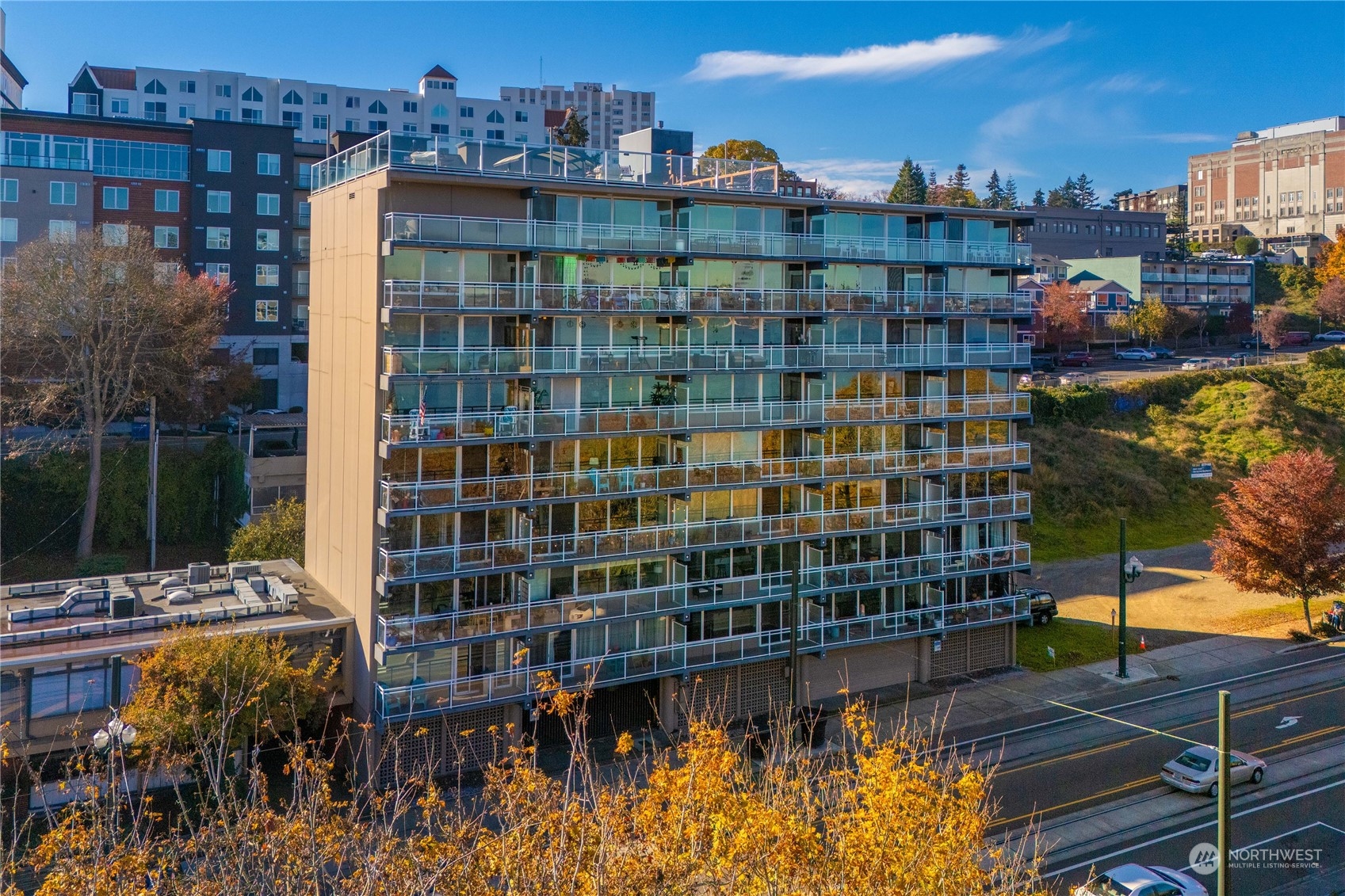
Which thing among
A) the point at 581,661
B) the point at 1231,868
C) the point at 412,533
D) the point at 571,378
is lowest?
the point at 1231,868

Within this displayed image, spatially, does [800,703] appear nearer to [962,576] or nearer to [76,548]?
[962,576]

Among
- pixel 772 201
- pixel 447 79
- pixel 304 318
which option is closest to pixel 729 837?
pixel 772 201

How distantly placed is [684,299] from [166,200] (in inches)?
1749

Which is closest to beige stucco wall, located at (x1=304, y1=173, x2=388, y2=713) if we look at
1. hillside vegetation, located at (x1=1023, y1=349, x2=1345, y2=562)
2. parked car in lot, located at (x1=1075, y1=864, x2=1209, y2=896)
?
parked car in lot, located at (x1=1075, y1=864, x2=1209, y2=896)

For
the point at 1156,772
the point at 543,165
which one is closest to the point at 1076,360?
the point at 1156,772

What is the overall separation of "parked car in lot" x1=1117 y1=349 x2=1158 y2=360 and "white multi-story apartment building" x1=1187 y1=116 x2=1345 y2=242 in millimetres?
77329

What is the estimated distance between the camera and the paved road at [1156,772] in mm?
25969

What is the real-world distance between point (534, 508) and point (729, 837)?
51.6 ft

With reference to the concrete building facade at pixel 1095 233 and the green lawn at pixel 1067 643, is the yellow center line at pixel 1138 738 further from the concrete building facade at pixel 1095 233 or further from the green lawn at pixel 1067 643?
the concrete building facade at pixel 1095 233

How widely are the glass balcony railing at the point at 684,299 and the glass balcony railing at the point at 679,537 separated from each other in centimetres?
635

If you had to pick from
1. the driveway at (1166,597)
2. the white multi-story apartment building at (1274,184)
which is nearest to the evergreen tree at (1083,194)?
the white multi-story apartment building at (1274,184)

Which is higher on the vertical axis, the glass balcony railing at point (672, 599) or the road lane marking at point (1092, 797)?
the glass balcony railing at point (672, 599)

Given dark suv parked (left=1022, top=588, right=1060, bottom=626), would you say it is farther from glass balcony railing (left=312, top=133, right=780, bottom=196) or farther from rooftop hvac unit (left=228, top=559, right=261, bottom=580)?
rooftop hvac unit (left=228, top=559, right=261, bottom=580)

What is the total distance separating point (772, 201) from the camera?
32844 mm
